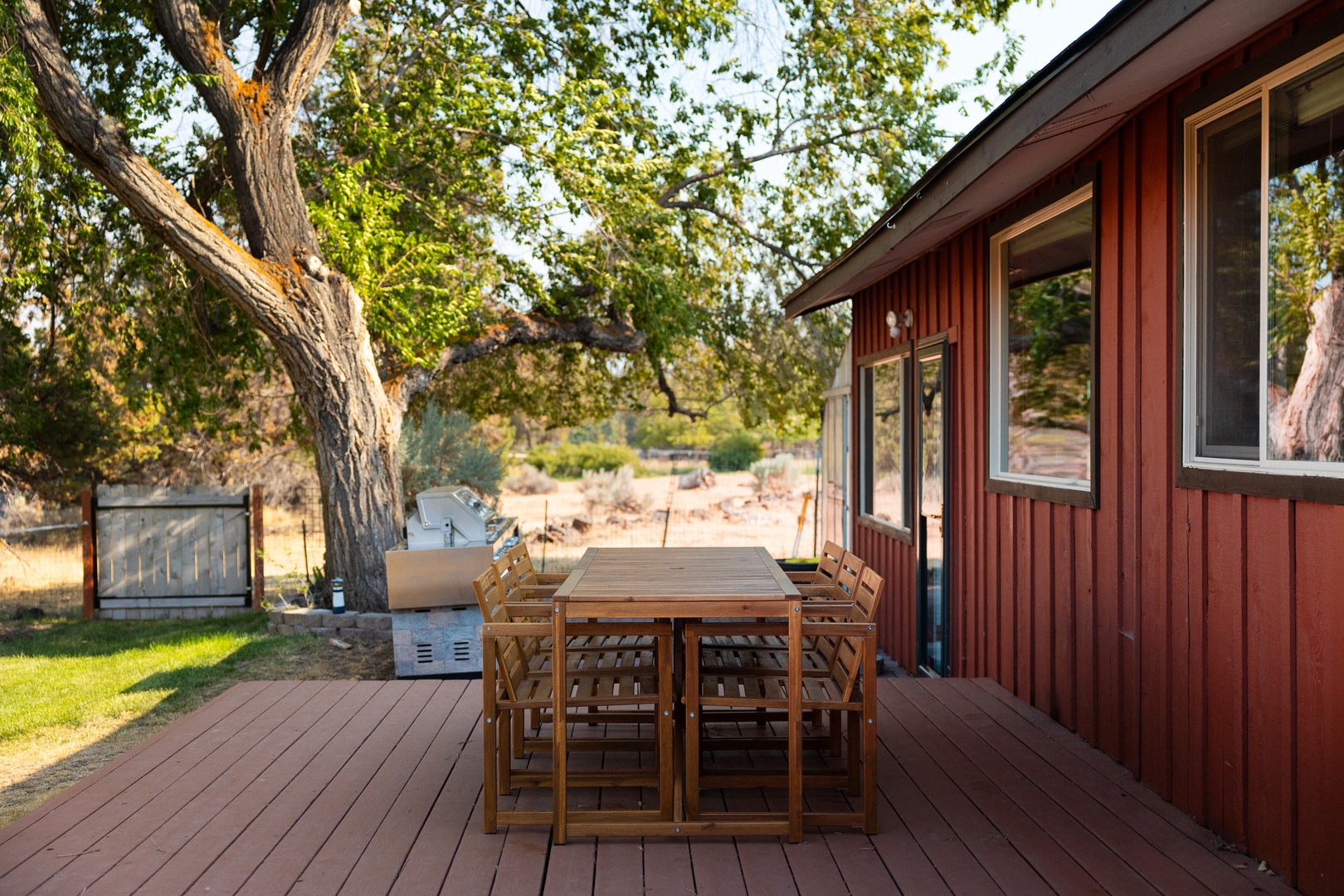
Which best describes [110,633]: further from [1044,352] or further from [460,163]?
[1044,352]

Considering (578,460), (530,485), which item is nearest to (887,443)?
(530,485)

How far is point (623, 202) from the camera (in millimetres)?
10078

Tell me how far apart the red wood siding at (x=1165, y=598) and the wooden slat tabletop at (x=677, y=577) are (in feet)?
4.16

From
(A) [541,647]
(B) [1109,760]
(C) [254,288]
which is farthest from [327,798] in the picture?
(C) [254,288]

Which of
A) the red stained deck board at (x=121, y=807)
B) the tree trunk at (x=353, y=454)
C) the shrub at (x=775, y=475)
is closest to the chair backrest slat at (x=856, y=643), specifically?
the red stained deck board at (x=121, y=807)

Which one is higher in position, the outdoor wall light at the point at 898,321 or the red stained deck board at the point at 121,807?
the outdoor wall light at the point at 898,321

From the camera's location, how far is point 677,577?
3582 mm

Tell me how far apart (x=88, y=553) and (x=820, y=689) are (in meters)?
8.58

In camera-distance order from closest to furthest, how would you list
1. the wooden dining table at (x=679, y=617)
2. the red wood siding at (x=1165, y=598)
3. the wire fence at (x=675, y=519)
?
the red wood siding at (x=1165, y=598)
the wooden dining table at (x=679, y=617)
the wire fence at (x=675, y=519)

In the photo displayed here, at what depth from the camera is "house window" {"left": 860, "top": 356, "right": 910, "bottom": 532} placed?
6883 millimetres

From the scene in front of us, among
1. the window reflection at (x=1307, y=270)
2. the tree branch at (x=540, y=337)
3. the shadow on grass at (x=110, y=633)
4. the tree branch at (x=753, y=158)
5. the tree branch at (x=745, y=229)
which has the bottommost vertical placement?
the shadow on grass at (x=110, y=633)

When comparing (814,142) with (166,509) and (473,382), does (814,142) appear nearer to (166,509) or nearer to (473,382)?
(473,382)

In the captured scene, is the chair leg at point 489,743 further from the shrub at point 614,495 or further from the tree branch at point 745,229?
the shrub at point 614,495

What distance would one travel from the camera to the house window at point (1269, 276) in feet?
8.68
